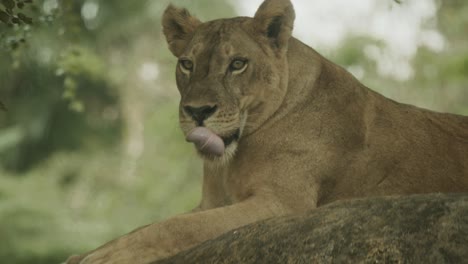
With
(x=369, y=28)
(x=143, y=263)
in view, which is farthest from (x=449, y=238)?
(x=369, y=28)

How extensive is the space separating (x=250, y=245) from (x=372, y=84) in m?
14.5

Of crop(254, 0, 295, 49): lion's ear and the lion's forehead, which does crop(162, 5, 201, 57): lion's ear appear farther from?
crop(254, 0, 295, 49): lion's ear

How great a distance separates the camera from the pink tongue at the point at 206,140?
5.98 m

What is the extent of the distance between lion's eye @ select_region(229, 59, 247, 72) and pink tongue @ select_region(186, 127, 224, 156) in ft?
1.75

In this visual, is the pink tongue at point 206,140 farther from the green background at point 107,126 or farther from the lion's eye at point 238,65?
the green background at point 107,126

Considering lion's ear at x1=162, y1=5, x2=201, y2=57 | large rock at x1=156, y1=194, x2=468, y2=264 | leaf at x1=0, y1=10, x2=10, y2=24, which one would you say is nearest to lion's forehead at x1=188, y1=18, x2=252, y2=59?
lion's ear at x1=162, y1=5, x2=201, y2=57

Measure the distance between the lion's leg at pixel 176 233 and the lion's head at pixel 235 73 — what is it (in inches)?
16.5

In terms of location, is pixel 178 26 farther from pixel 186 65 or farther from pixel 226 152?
pixel 226 152

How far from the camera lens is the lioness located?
614 cm

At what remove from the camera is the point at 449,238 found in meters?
4.32

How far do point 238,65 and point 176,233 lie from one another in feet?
4.20

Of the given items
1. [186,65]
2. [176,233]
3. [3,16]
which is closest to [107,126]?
[186,65]

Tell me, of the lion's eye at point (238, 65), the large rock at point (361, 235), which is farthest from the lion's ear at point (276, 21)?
the large rock at point (361, 235)

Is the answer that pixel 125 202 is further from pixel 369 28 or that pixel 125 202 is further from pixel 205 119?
pixel 205 119
